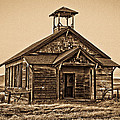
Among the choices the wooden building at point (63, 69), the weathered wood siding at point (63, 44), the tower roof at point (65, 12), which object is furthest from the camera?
the tower roof at point (65, 12)

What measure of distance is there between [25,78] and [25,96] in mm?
1368

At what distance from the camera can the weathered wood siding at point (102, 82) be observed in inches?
999

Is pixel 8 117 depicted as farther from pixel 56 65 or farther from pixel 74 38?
pixel 74 38

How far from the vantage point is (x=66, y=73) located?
25328 millimetres

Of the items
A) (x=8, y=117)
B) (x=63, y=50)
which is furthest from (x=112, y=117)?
(x=63, y=50)

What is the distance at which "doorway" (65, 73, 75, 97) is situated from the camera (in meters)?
25.4

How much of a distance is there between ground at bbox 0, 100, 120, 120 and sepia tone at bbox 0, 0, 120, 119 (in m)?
0.62

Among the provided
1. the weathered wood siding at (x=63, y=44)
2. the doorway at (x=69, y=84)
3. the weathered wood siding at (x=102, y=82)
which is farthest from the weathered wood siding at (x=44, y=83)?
the weathered wood siding at (x=102, y=82)

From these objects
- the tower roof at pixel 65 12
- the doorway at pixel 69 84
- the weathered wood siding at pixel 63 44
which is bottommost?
the doorway at pixel 69 84

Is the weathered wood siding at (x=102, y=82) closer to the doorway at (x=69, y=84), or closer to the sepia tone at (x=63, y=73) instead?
the sepia tone at (x=63, y=73)

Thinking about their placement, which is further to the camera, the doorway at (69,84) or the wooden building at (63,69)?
the doorway at (69,84)

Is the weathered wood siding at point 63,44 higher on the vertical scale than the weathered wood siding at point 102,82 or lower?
higher

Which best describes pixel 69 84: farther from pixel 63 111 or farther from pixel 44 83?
pixel 63 111

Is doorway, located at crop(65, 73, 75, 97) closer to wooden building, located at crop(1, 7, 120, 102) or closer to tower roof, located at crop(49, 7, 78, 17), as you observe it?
wooden building, located at crop(1, 7, 120, 102)
